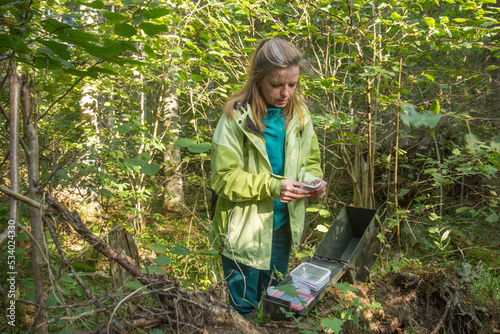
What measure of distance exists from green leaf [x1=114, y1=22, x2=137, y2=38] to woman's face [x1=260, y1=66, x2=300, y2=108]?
946mm

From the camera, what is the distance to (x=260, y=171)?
194cm

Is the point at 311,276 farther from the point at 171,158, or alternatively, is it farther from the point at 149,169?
the point at 171,158

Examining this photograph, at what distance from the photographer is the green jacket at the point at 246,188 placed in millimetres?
1773

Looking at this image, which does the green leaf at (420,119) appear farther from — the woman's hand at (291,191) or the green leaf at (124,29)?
the woman's hand at (291,191)

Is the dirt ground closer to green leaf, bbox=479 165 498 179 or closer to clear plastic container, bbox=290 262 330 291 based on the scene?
clear plastic container, bbox=290 262 330 291

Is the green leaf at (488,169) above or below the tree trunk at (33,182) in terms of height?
below

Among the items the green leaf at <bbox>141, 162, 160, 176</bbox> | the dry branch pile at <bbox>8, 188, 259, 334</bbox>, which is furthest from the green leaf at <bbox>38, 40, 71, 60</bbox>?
the green leaf at <bbox>141, 162, 160, 176</bbox>

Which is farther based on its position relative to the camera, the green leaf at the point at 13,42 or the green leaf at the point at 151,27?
the green leaf at the point at 151,27

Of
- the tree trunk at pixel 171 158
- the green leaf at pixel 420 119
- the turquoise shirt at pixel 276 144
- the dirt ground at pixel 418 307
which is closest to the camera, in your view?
the green leaf at pixel 420 119

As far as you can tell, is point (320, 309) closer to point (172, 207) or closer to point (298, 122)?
point (298, 122)

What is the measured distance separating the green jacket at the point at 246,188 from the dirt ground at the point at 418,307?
1.60ft

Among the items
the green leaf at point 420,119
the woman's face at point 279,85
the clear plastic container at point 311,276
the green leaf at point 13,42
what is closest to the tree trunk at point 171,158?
the woman's face at point 279,85

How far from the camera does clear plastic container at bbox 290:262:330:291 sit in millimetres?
1798

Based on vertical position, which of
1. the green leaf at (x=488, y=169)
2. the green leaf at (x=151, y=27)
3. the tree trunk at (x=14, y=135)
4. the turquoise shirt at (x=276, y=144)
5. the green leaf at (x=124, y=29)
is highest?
the green leaf at (x=124, y=29)
